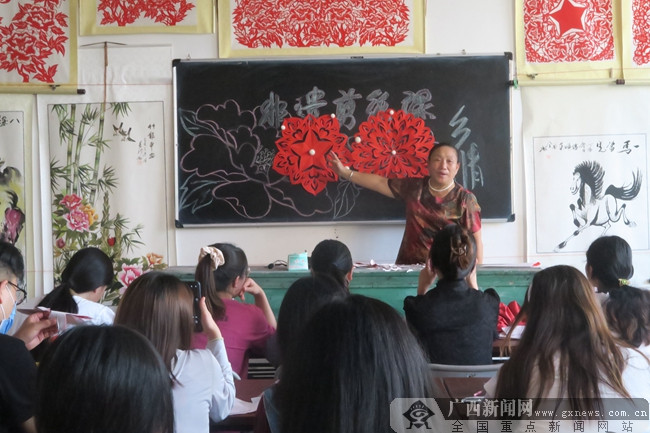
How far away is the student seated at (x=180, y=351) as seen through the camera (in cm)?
179

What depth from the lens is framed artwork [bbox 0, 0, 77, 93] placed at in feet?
15.7

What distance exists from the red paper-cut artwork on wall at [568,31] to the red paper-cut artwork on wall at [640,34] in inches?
6.2

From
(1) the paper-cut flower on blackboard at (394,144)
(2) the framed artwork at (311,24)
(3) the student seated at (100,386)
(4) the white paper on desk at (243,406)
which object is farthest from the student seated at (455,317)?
(2) the framed artwork at (311,24)

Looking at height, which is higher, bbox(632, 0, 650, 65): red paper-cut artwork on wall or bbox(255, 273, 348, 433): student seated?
bbox(632, 0, 650, 65): red paper-cut artwork on wall

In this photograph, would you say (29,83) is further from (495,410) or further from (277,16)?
(495,410)

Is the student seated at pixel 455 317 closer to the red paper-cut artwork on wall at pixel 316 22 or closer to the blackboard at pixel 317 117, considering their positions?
the blackboard at pixel 317 117

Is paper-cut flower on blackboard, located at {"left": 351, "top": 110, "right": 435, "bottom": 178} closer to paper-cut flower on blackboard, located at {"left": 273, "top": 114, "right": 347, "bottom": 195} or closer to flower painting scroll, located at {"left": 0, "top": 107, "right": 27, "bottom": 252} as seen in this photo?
paper-cut flower on blackboard, located at {"left": 273, "top": 114, "right": 347, "bottom": 195}

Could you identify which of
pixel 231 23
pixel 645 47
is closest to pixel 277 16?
pixel 231 23

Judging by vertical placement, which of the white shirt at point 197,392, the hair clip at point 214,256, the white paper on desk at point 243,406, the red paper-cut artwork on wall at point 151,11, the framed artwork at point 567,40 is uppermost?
the red paper-cut artwork on wall at point 151,11

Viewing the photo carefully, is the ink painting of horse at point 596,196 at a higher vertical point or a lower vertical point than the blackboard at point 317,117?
lower

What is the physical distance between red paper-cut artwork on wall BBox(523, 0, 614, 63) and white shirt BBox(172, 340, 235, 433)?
363 cm

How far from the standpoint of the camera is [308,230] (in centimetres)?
480

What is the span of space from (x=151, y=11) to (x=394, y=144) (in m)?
1.85

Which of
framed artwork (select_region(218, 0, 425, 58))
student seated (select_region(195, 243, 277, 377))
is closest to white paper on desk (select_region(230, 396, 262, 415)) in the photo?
student seated (select_region(195, 243, 277, 377))
